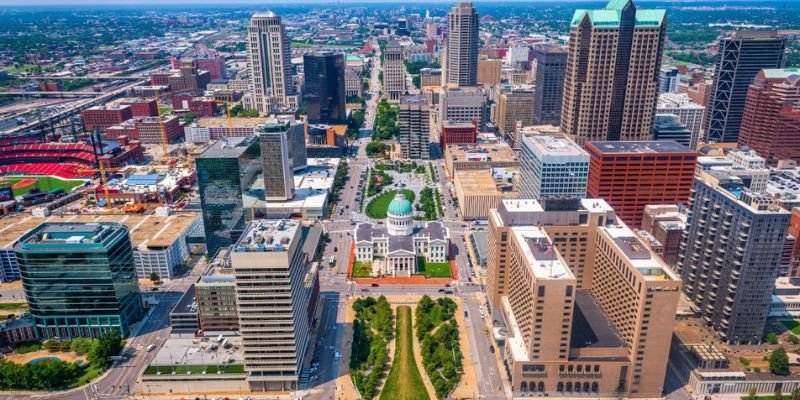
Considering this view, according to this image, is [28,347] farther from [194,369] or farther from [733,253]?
[733,253]

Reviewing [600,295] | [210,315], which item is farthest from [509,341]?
[210,315]

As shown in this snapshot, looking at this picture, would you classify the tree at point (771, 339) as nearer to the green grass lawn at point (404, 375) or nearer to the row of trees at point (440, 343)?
the row of trees at point (440, 343)

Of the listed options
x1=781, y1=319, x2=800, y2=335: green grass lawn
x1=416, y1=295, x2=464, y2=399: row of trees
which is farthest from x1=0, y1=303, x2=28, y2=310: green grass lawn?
x1=781, y1=319, x2=800, y2=335: green grass lawn

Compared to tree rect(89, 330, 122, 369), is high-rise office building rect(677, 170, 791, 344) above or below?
above

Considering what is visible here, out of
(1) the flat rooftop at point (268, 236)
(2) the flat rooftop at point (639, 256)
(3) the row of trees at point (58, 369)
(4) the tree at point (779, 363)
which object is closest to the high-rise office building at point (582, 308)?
(2) the flat rooftop at point (639, 256)

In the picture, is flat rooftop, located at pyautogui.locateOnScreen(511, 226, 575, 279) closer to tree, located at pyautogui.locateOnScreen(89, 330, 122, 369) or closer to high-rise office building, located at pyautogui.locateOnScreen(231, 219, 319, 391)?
high-rise office building, located at pyautogui.locateOnScreen(231, 219, 319, 391)
